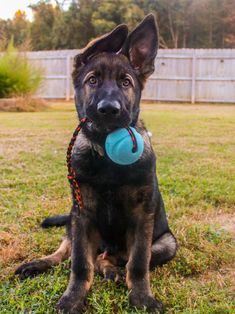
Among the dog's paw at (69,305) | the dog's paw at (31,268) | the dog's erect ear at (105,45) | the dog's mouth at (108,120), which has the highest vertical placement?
the dog's erect ear at (105,45)

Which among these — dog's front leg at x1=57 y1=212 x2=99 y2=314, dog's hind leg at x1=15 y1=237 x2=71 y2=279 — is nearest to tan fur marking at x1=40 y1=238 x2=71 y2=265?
dog's hind leg at x1=15 y1=237 x2=71 y2=279

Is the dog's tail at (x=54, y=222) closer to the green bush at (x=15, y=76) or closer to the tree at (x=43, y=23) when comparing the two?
the green bush at (x=15, y=76)

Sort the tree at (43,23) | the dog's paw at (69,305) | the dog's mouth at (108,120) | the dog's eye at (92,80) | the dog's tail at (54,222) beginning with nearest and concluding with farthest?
the dog's paw at (69,305) → the dog's mouth at (108,120) → the dog's eye at (92,80) → the dog's tail at (54,222) → the tree at (43,23)

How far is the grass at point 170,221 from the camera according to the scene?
273cm

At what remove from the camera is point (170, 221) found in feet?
13.7

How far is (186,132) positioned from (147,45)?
6973mm

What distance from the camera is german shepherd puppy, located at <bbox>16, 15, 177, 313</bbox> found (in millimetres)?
2756

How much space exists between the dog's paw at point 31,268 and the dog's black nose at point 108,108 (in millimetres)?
Result: 1163

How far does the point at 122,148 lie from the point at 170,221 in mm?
1740

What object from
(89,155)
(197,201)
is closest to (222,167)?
(197,201)

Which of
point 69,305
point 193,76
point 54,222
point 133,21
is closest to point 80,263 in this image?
point 69,305

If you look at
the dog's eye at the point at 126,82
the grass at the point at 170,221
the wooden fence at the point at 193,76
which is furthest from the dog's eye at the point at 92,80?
the wooden fence at the point at 193,76

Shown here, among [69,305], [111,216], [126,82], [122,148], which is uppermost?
[126,82]

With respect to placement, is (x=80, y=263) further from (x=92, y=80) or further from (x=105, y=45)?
(x=105, y=45)
